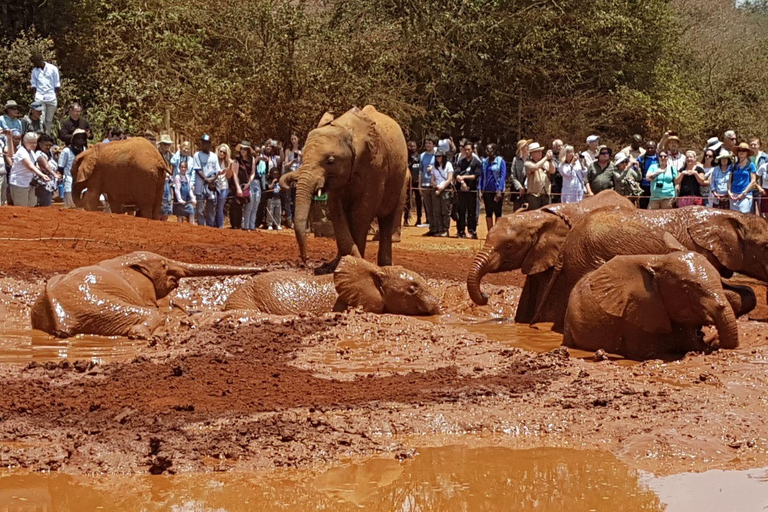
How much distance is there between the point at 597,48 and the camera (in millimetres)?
29047

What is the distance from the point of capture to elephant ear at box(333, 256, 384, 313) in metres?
11.8

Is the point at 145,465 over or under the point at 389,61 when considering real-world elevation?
under

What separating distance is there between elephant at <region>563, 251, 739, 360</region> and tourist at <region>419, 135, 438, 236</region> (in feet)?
35.6

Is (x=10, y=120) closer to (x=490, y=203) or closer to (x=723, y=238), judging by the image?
(x=490, y=203)

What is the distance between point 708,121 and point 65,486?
3119 cm

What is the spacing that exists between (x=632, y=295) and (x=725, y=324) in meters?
0.77

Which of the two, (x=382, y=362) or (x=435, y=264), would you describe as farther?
(x=435, y=264)

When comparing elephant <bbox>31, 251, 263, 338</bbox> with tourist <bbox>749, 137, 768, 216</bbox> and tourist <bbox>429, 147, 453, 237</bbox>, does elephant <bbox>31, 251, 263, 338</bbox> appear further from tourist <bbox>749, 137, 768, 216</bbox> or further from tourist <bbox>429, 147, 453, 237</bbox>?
tourist <bbox>429, 147, 453, 237</bbox>

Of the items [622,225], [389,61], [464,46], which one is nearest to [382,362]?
[622,225]

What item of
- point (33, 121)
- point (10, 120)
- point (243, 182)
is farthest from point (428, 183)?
point (10, 120)

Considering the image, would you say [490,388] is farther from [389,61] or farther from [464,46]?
[464,46]

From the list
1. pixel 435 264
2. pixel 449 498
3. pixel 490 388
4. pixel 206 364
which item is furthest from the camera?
pixel 435 264

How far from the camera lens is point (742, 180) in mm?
16391

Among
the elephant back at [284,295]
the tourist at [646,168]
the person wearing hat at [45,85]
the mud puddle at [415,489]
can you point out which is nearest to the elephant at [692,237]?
the elephant back at [284,295]
